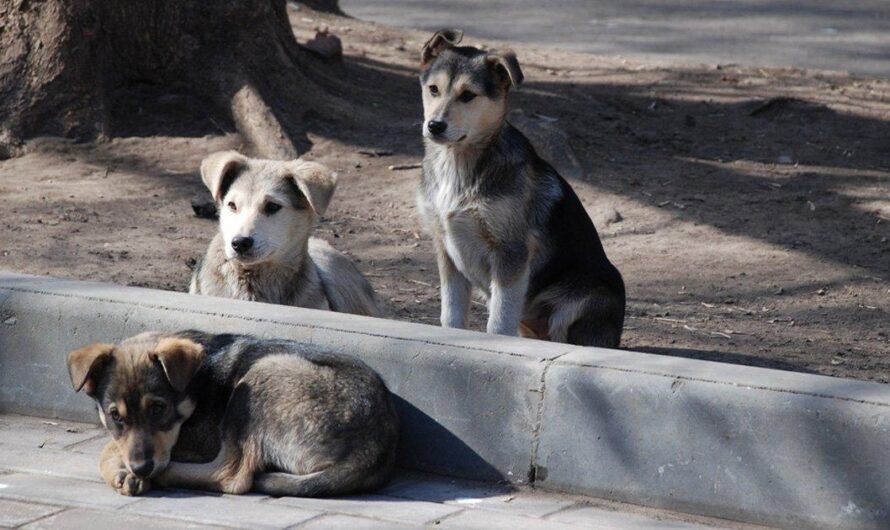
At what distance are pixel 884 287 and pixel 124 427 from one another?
191 inches

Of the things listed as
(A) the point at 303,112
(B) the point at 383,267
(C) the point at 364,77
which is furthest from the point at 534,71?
(B) the point at 383,267

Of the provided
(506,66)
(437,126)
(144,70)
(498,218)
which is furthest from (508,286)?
(144,70)

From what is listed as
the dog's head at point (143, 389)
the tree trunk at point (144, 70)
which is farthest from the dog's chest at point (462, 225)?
the tree trunk at point (144, 70)

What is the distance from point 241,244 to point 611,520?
2.16 m

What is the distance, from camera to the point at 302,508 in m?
5.01

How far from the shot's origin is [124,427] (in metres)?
5.20

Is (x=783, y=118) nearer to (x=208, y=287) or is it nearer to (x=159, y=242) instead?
(x=159, y=242)

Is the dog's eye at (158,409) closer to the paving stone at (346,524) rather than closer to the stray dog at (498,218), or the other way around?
the paving stone at (346,524)

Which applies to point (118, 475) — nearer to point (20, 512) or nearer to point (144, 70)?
point (20, 512)

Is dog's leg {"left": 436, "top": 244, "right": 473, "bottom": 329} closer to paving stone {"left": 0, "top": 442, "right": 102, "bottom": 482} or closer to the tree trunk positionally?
paving stone {"left": 0, "top": 442, "right": 102, "bottom": 482}

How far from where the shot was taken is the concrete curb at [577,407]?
16.0ft

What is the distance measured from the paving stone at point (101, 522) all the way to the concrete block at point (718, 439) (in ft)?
4.75

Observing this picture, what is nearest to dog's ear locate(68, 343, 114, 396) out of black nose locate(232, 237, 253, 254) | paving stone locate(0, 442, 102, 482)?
paving stone locate(0, 442, 102, 482)

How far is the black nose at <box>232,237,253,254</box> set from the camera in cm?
622
